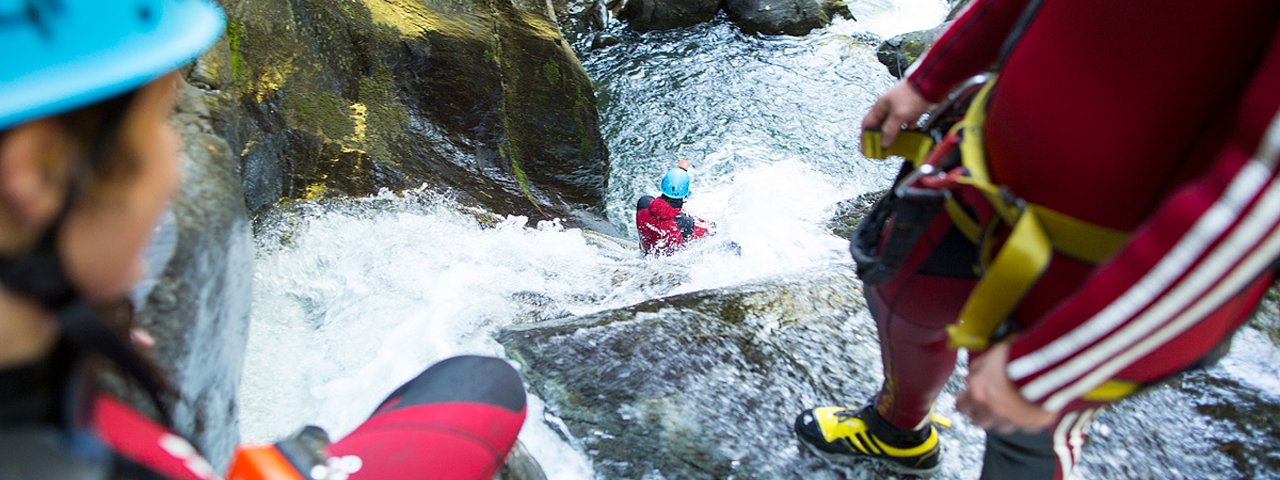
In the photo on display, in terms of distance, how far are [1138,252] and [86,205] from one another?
1217 mm

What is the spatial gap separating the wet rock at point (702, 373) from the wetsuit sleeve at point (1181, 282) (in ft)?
4.22

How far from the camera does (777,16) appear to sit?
12188 mm

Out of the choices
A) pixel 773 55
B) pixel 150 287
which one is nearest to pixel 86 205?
pixel 150 287

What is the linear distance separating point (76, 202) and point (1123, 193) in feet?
4.49

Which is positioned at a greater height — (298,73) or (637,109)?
(298,73)

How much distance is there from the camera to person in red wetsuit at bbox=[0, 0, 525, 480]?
2.11 feet

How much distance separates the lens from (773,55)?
11.8 metres

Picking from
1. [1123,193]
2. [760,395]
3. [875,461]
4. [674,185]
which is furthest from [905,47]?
[1123,193]

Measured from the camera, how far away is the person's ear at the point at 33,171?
0.62m

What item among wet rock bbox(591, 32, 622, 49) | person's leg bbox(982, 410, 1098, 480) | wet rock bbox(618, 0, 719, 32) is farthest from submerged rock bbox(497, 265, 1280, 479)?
wet rock bbox(618, 0, 719, 32)

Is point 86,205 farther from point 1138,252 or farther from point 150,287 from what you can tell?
point 1138,252

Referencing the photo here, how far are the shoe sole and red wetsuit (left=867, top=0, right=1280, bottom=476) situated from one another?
0.76 m

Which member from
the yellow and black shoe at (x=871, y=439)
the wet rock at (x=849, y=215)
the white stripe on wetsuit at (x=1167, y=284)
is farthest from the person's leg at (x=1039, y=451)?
the wet rock at (x=849, y=215)

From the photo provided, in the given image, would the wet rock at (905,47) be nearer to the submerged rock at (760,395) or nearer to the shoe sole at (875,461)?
the submerged rock at (760,395)
